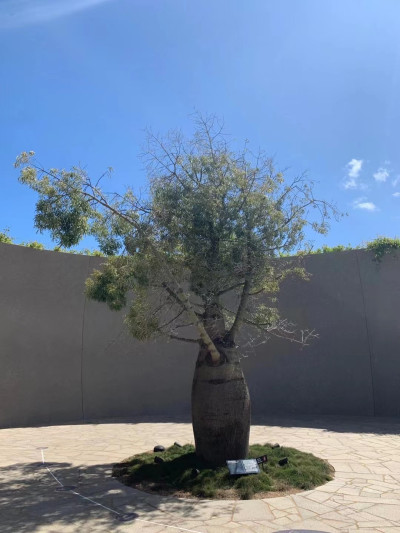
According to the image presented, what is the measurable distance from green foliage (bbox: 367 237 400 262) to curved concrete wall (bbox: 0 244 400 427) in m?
0.18

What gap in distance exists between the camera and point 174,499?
5109 millimetres

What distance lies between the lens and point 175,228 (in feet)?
20.7

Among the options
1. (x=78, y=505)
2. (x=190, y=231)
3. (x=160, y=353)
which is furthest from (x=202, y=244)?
(x=160, y=353)

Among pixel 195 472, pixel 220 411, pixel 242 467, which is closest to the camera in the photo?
pixel 242 467

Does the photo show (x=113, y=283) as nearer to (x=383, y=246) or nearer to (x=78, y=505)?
(x=78, y=505)

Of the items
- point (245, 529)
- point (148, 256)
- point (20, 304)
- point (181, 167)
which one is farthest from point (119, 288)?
point (20, 304)

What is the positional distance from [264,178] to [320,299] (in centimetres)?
585

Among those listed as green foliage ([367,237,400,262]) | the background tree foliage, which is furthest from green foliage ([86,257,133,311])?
green foliage ([367,237,400,262])

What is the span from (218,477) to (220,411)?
0.78 m

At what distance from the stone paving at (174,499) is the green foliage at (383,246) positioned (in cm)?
438

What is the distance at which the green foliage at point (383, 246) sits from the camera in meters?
11.4

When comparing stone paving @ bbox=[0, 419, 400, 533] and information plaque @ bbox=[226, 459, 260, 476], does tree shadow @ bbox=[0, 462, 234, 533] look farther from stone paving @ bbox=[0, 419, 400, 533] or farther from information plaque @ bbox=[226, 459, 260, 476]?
information plaque @ bbox=[226, 459, 260, 476]

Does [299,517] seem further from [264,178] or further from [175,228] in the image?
[264,178]

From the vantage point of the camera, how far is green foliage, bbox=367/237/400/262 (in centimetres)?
1139
